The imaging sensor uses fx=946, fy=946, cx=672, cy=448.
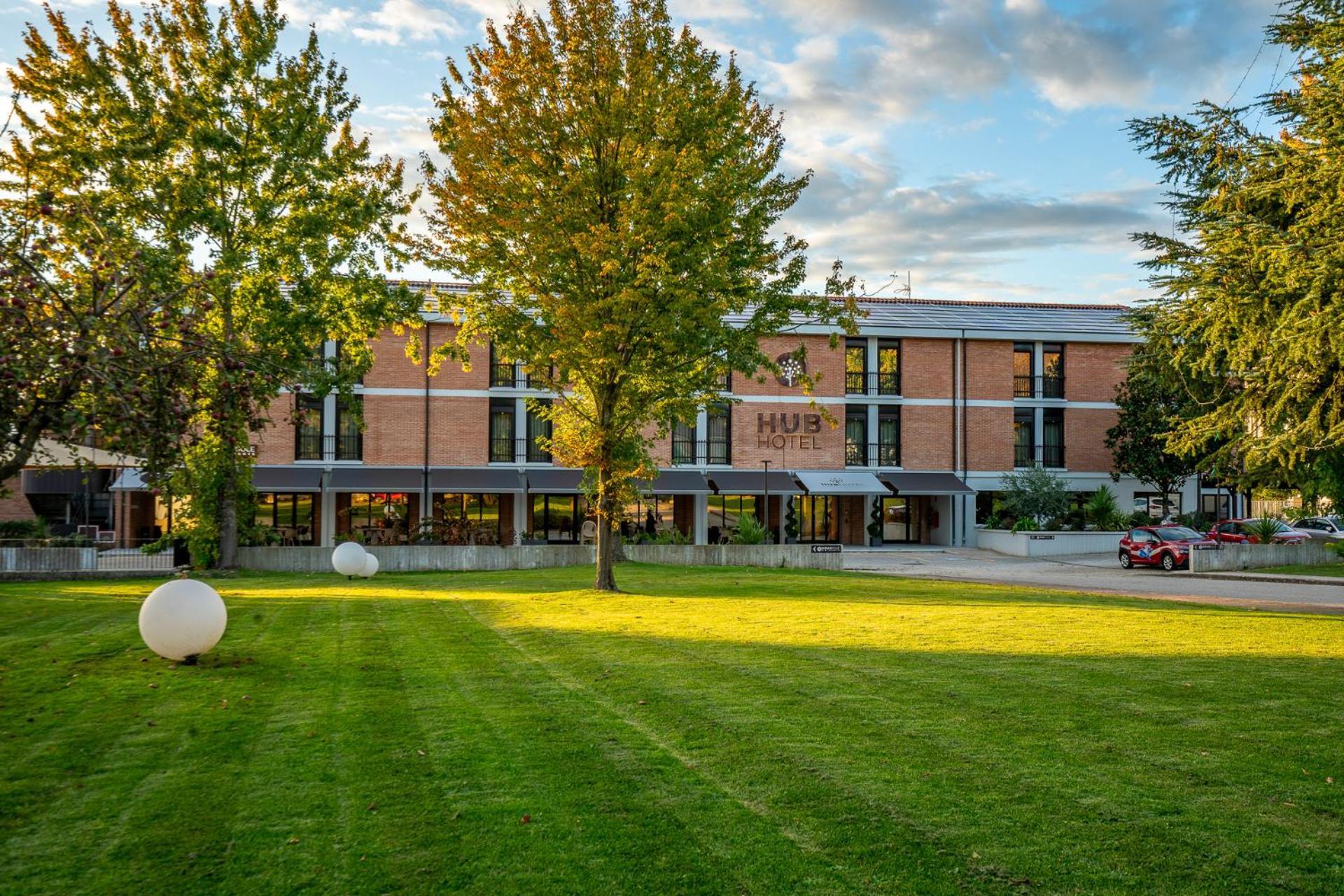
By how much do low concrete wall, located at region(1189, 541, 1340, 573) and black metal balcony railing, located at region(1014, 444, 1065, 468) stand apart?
15.0m

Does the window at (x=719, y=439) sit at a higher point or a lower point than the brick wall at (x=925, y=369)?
lower

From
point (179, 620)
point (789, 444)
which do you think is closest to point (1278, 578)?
point (789, 444)

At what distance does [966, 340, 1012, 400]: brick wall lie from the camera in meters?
44.0

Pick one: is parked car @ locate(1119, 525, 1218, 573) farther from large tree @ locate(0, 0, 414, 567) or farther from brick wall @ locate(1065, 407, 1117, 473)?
large tree @ locate(0, 0, 414, 567)

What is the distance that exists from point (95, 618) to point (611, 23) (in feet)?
47.4

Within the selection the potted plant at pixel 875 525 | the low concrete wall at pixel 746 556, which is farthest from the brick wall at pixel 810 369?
the low concrete wall at pixel 746 556

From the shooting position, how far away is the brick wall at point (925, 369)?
4369cm

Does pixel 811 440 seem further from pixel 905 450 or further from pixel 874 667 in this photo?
pixel 874 667

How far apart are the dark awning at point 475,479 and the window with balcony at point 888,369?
17265 mm

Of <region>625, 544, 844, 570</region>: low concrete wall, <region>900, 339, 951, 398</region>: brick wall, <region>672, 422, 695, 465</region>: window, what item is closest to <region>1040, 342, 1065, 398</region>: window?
<region>900, 339, 951, 398</region>: brick wall

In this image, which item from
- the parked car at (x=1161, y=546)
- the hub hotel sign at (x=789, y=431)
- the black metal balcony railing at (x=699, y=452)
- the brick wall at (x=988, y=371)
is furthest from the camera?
the brick wall at (x=988, y=371)

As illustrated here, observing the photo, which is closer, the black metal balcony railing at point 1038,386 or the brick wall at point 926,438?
the brick wall at point 926,438

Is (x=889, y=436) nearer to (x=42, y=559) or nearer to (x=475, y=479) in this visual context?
(x=475, y=479)

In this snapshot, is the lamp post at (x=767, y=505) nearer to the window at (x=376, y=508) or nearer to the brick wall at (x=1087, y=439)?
the brick wall at (x=1087, y=439)
